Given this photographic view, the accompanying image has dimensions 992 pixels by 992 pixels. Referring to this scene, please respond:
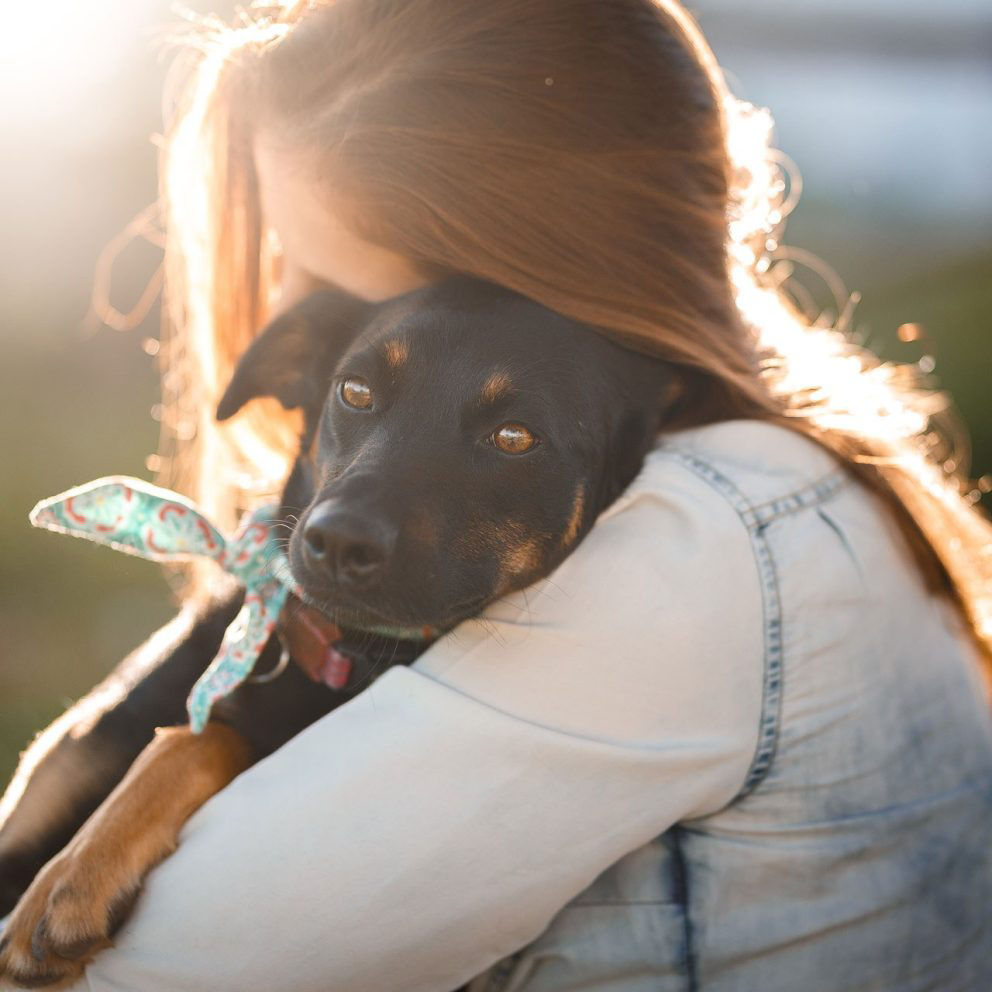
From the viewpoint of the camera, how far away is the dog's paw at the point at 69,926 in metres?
1.73

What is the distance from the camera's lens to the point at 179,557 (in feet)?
7.27

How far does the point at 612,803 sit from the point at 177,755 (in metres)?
0.85

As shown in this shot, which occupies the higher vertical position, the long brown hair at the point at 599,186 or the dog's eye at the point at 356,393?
the long brown hair at the point at 599,186

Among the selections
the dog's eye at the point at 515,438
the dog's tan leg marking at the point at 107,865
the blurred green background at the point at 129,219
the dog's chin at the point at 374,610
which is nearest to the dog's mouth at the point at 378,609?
the dog's chin at the point at 374,610

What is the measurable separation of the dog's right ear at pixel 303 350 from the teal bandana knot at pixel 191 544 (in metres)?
0.33

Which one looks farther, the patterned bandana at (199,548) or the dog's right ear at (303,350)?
the dog's right ear at (303,350)

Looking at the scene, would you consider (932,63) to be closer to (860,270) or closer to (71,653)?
(860,270)

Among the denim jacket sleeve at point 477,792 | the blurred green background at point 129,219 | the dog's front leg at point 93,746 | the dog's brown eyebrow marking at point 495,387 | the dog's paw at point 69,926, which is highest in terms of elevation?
the dog's brown eyebrow marking at point 495,387

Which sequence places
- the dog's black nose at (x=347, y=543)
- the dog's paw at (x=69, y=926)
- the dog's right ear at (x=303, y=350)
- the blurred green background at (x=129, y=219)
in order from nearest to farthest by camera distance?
the dog's paw at (x=69, y=926) → the dog's black nose at (x=347, y=543) → the dog's right ear at (x=303, y=350) → the blurred green background at (x=129, y=219)

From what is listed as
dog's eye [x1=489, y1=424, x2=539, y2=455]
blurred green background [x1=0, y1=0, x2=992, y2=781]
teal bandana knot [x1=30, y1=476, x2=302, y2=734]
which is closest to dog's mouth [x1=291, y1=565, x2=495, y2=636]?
teal bandana knot [x1=30, y1=476, x2=302, y2=734]

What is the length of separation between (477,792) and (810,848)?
1.85 ft

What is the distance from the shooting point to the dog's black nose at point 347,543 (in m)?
1.85

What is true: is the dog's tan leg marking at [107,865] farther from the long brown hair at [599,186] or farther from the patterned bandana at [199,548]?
the long brown hair at [599,186]

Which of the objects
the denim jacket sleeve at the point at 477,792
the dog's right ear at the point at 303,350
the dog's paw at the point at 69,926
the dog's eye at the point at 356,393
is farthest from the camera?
the dog's right ear at the point at 303,350
